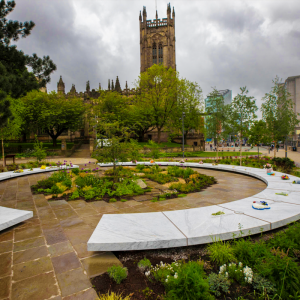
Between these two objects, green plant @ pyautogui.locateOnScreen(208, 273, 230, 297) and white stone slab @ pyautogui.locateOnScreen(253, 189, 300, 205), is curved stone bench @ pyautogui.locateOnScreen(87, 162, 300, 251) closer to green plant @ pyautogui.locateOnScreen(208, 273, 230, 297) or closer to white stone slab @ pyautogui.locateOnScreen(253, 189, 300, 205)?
white stone slab @ pyautogui.locateOnScreen(253, 189, 300, 205)

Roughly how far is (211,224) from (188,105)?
127 ft

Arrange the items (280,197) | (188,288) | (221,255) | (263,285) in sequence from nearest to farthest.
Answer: (188,288) < (263,285) < (221,255) < (280,197)

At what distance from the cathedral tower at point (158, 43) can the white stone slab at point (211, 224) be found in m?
67.2

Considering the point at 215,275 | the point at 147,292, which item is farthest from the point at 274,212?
the point at 147,292

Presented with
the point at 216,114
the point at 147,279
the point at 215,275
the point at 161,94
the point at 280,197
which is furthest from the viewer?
the point at 161,94

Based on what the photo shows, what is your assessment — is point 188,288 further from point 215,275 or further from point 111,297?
point 111,297

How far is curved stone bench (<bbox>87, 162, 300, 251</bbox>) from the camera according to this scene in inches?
142

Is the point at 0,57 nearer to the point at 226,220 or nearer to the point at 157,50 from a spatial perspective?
the point at 226,220

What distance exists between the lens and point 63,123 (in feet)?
128

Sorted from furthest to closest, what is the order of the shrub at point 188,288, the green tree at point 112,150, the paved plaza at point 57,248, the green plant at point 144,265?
1. the green tree at point 112,150
2. the green plant at point 144,265
3. the paved plaza at point 57,248
4. the shrub at point 188,288

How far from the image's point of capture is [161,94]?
40.2m

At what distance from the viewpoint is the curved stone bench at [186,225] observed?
3596 mm

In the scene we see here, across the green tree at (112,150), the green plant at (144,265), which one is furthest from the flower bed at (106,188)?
the green plant at (144,265)

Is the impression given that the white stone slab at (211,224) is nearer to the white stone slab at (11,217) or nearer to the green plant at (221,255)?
the green plant at (221,255)
